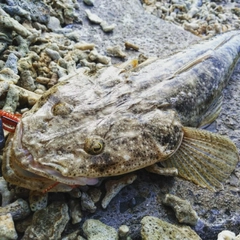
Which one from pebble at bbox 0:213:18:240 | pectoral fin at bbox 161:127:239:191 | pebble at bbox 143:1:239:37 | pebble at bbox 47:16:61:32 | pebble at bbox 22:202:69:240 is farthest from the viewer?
pebble at bbox 143:1:239:37

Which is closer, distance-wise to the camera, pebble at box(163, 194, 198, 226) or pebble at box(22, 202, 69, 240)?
pebble at box(22, 202, 69, 240)

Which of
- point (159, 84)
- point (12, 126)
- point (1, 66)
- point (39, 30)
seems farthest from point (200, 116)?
point (39, 30)

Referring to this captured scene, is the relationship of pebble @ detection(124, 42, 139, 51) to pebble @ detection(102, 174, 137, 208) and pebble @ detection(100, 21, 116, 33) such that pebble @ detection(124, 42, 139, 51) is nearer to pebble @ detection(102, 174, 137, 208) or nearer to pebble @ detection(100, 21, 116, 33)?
pebble @ detection(100, 21, 116, 33)

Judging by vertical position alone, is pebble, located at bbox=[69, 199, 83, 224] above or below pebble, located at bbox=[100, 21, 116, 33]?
below

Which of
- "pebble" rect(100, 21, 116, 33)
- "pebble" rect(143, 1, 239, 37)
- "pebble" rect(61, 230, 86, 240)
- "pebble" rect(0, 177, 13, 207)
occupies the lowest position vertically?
"pebble" rect(143, 1, 239, 37)

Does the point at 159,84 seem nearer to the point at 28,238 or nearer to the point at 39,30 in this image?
the point at 28,238

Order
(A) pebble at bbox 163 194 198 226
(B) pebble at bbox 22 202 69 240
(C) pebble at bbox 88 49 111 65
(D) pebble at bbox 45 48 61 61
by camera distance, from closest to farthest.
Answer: (B) pebble at bbox 22 202 69 240
(A) pebble at bbox 163 194 198 226
(D) pebble at bbox 45 48 61 61
(C) pebble at bbox 88 49 111 65

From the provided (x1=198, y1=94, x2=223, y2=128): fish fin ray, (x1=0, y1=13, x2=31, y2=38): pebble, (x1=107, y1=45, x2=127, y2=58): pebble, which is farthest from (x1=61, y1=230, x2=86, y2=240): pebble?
(x1=107, y1=45, x2=127, y2=58): pebble

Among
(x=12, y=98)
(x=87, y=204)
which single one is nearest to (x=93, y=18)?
(x=12, y=98)
